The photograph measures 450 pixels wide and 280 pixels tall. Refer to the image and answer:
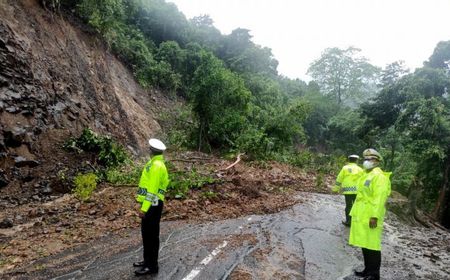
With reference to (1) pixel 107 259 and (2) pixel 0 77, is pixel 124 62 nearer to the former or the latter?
(2) pixel 0 77

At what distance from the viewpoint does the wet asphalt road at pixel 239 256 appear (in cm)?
480

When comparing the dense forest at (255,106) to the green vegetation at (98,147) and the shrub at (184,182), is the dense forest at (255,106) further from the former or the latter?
the shrub at (184,182)

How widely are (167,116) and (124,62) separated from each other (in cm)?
411

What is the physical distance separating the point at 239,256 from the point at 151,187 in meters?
1.86

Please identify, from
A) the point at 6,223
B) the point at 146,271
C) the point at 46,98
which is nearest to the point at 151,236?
the point at 146,271

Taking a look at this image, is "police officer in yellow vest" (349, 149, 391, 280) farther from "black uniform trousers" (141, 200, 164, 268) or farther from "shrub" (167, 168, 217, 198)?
"shrub" (167, 168, 217, 198)

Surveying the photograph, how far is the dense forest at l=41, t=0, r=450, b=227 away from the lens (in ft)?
49.8

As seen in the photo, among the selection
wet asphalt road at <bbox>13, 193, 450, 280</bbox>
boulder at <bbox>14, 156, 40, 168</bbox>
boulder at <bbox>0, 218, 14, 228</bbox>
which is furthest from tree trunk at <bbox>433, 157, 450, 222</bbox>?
boulder at <bbox>0, 218, 14, 228</bbox>

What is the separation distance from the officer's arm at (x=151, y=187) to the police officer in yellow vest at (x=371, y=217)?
2.76 metres

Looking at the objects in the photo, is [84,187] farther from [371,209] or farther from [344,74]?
Answer: [344,74]

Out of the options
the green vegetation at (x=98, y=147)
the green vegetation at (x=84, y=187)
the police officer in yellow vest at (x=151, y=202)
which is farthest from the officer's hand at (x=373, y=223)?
the green vegetation at (x=98, y=147)

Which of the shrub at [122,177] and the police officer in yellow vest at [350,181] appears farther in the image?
the shrub at [122,177]

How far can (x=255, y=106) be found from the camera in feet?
73.4

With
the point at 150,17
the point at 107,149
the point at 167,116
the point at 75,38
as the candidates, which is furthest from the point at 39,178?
the point at 150,17
